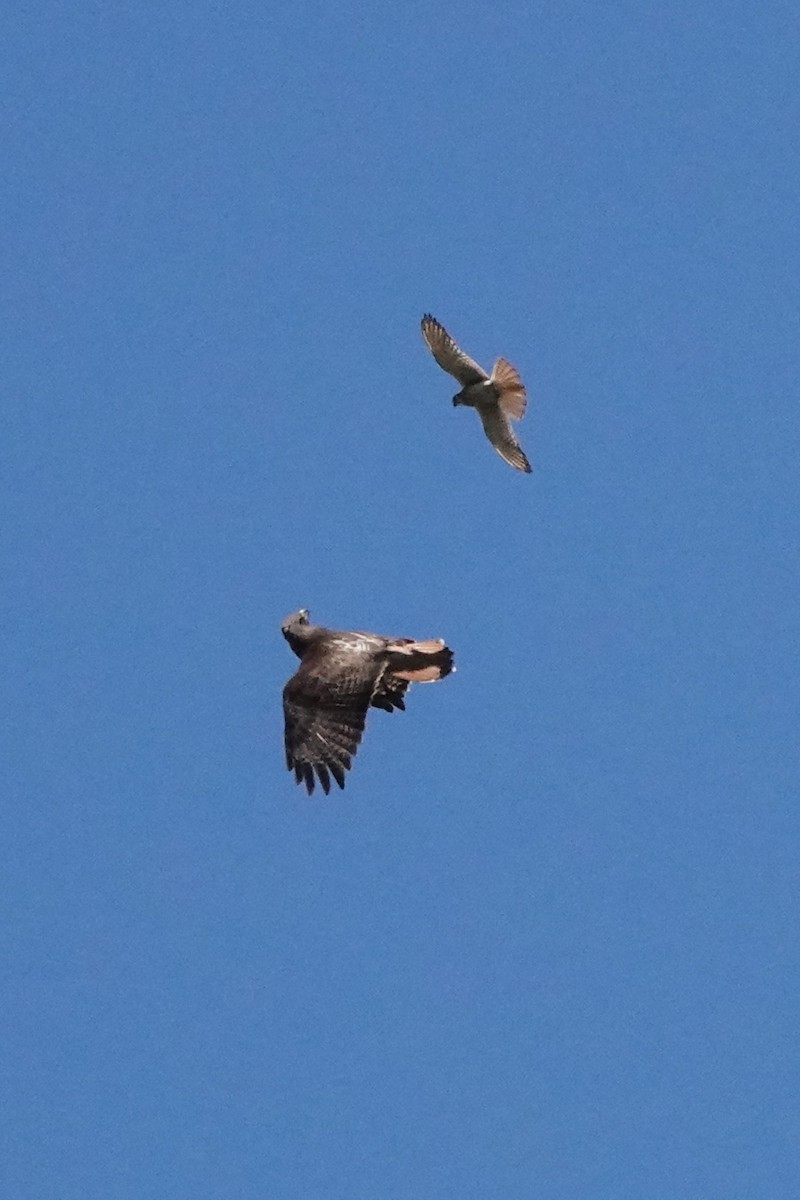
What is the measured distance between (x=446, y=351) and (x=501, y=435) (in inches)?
50.7

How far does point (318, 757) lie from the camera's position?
21.9 meters

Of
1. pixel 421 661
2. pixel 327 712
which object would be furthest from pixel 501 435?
pixel 327 712

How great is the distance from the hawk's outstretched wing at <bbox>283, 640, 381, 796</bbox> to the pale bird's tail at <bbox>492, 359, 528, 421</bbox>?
5184mm

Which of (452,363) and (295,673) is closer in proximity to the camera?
(295,673)

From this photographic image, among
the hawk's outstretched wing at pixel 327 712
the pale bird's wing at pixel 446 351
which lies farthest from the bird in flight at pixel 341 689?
the pale bird's wing at pixel 446 351

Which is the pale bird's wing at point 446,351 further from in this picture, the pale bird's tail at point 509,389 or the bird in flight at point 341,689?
the bird in flight at point 341,689

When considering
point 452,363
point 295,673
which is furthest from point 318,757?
point 452,363

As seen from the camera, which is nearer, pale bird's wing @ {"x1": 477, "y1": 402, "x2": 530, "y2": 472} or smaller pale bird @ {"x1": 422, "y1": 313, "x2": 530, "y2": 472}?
smaller pale bird @ {"x1": 422, "y1": 313, "x2": 530, "y2": 472}

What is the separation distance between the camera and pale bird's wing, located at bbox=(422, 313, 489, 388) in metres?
26.5

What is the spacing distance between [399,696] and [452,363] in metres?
4.99

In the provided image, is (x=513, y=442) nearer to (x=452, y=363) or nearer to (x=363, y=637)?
(x=452, y=363)

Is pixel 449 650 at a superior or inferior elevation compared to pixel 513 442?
inferior

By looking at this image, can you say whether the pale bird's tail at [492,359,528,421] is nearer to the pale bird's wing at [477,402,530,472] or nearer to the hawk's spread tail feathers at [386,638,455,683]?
the pale bird's wing at [477,402,530,472]

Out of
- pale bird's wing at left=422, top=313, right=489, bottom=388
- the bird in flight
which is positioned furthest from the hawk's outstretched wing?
pale bird's wing at left=422, top=313, right=489, bottom=388
